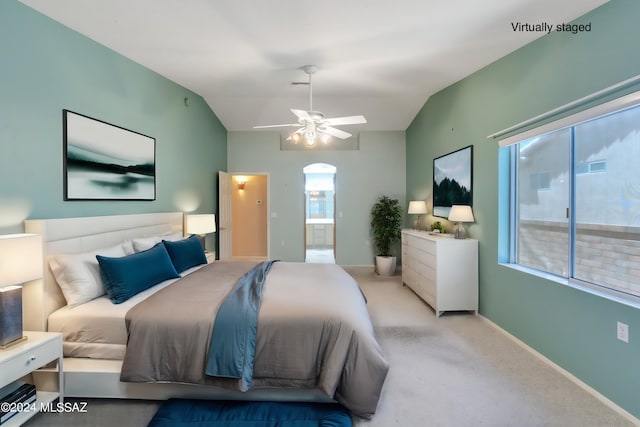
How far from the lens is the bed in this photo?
1908 mm

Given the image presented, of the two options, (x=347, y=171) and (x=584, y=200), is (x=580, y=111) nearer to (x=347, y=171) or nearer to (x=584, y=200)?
(x=584, y=200)

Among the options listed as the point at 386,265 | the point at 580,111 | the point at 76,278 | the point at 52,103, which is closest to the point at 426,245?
the point at 386,265

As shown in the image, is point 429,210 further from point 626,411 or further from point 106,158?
point 106,158

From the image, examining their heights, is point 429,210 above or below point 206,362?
above

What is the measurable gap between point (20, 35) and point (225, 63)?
174 cm

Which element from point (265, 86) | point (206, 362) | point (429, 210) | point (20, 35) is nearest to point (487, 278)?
point (429, 210)

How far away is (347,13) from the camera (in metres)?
2.47

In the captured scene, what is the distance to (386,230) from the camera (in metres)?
5.80

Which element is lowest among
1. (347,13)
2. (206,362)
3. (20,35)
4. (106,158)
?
(206,362)

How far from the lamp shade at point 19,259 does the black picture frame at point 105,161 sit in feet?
2.46

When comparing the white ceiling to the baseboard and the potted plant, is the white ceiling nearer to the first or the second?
the potted plant

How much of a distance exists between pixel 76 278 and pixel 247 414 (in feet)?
5.28

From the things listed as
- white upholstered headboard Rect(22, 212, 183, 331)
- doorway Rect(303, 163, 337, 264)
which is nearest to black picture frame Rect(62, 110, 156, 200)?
white upholstered headboard Rect(22, 212, 183, 331)

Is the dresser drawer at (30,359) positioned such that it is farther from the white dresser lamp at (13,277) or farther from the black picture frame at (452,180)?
the black picture frame at (452,180)
